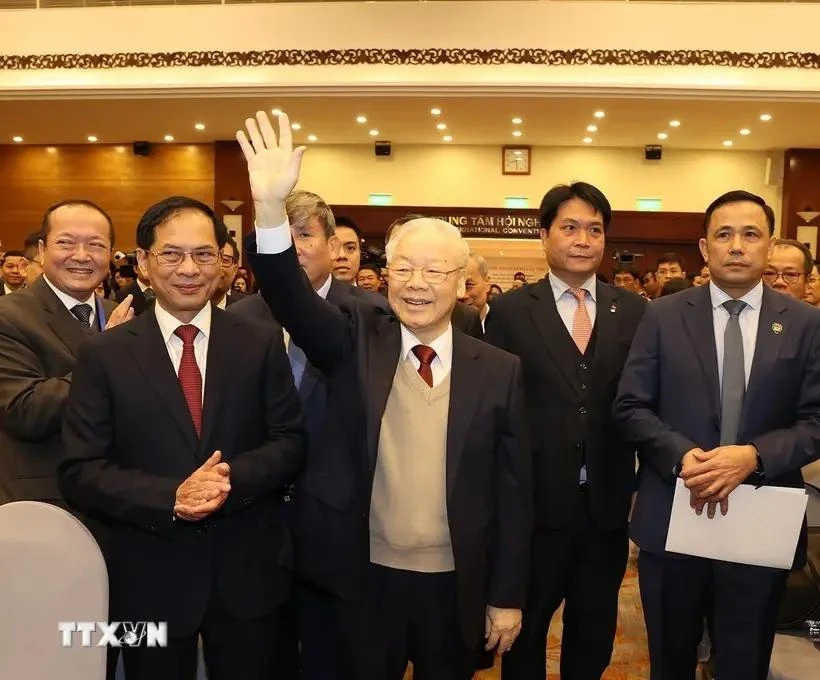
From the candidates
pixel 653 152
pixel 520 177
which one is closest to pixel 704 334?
pixel 520 177

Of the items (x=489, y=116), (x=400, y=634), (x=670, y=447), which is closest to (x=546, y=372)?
(x=670, y=447)

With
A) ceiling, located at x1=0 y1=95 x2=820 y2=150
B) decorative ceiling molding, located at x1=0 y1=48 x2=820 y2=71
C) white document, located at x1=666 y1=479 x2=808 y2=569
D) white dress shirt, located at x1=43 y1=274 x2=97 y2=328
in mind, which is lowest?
white document, located at x1=666 y1=479 x2=808 y2=569

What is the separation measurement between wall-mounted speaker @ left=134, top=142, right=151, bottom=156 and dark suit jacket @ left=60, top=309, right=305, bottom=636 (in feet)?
38.2

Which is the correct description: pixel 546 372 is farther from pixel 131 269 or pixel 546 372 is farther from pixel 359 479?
pixel 131 269

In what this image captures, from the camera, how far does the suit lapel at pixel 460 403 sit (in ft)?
5.67

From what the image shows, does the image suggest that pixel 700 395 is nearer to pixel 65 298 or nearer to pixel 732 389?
pixel 732 389

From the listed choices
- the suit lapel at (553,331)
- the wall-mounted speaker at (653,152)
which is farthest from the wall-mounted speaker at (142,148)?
the suit lapel at (553,331)

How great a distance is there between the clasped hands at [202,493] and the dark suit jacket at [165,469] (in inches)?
0.9

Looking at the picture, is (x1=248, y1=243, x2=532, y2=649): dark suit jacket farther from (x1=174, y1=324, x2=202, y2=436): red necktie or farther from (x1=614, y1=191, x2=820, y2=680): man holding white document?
(x1=614, y1=191, x2=820, y2=680): man holding white document

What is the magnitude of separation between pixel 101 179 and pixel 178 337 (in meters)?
12.3

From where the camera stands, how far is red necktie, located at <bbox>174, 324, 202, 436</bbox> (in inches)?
69.6

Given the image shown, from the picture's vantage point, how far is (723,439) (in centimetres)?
208

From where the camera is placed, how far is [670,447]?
201cm

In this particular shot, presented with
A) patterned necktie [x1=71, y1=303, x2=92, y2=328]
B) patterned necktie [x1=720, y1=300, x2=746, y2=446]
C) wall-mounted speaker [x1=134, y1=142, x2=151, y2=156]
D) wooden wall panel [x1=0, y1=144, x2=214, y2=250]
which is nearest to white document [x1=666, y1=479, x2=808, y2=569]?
patterned necktie [x1=720, y1=300, x2=746, y2=446]
